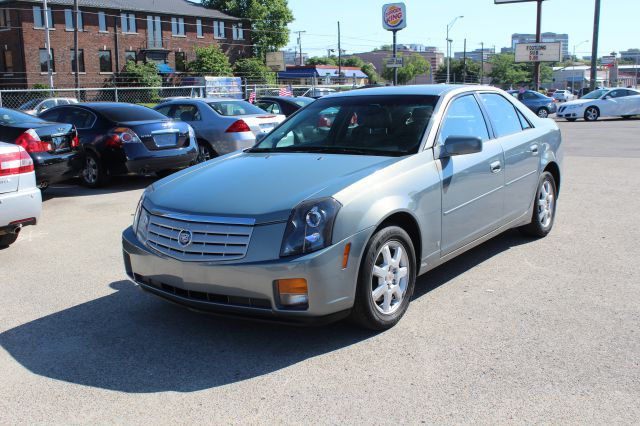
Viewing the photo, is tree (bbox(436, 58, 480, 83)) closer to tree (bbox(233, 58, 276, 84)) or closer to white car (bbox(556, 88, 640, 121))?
tree (bbox(233, 58, 276, 84))

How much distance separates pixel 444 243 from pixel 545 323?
91 cm

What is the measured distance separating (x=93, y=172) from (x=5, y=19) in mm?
49631

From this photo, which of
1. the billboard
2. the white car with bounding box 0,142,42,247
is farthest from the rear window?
the billboard

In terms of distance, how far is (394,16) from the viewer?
40812 millimetres

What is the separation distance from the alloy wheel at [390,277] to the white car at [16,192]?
4.09m

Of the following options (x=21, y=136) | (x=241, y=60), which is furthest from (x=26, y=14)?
(x=21, y=136)

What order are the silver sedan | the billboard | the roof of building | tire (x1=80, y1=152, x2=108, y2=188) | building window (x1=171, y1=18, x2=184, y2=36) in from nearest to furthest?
tire (x1=80, y1=152, x2=108, y2=188)
the silver sedan
the billboard
the roof of building
building window (x1=171, y1=18, x2=184, y2=36)

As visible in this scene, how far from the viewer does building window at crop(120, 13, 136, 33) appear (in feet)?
199

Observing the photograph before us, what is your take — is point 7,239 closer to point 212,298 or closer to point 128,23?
point 212,298

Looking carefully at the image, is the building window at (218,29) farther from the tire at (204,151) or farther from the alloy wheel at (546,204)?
the alloy wheel at (546,204)

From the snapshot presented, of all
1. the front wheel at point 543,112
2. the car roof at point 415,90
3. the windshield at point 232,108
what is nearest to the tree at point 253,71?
the front wheel at point 543,112

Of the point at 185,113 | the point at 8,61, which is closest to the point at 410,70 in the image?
the point at 8,61

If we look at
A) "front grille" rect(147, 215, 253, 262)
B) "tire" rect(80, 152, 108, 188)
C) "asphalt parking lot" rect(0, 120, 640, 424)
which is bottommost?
"asphalt parking lot" rect(0, 120, 640, 424)

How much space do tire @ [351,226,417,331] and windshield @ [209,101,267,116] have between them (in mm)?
9053
